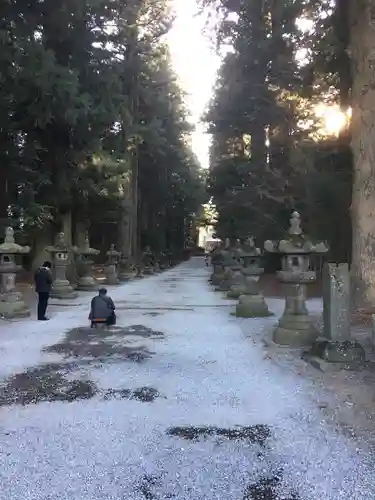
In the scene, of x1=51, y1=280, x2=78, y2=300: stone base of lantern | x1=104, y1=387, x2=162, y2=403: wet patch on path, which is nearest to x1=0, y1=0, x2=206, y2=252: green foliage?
x1=51, y1=280, x2=78, y2=300: stone base of lantern

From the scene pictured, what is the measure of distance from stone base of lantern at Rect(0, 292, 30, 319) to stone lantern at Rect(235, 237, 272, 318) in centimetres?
502

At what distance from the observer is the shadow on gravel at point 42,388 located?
18.1ft

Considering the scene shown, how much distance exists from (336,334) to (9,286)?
7.89 metres

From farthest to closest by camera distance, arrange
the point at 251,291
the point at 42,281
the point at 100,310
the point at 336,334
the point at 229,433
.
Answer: the point at 251,291 → the point at 42,281 → the point at 100,310 → the point at 336,334 → the point at 229,433

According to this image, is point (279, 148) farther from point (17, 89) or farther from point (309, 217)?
point (17, 89)

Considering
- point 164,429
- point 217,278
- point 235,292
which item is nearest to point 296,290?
point 164,429

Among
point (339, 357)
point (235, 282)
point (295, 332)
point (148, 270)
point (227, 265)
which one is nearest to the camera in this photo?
point (339, 357)

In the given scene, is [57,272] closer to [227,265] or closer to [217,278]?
[227,265]

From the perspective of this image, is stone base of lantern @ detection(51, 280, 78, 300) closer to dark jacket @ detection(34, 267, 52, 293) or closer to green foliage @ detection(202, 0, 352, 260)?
dark jacket @ detection(34, 267, 52, 293)

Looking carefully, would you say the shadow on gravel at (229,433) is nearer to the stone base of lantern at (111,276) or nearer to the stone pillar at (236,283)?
the stone pillar at (236,283)

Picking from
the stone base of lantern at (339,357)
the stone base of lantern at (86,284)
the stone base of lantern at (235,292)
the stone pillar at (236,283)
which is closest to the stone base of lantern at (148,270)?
the stone base of lantern at (86,284)

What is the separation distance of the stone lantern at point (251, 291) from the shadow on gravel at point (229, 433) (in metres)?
7.53

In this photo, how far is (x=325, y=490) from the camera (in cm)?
343

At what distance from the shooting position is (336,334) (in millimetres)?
6980
